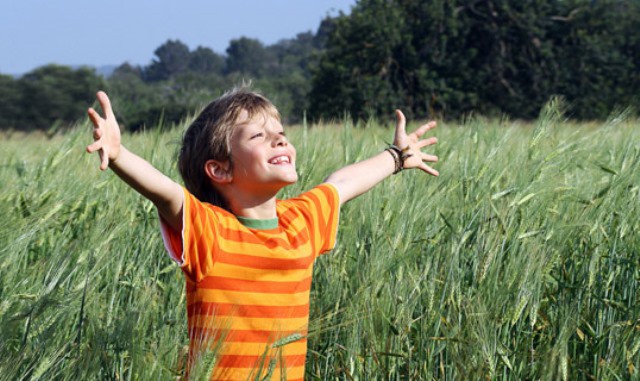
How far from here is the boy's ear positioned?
2096 mm

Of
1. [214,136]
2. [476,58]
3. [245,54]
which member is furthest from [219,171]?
[245,54]

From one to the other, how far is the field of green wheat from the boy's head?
0.88 ft

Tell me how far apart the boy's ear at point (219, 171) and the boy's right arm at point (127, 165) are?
23 cm

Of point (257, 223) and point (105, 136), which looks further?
point (257, 223)

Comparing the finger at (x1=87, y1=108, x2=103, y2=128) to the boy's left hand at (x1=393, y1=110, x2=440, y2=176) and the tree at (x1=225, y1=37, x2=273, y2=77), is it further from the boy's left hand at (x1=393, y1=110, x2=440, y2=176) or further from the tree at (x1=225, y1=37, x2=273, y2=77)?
the tree at (x1=225, y1=37, x2=273, y2=77)

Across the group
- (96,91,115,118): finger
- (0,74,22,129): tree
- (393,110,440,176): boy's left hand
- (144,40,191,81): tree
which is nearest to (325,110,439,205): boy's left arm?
(393,110,440,176): boy's left hand

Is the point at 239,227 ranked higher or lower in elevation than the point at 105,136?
lower

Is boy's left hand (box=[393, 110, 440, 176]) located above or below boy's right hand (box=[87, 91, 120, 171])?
below

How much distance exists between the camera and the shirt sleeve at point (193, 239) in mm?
1887

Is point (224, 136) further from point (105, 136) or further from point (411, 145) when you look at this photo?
point (411, 145)

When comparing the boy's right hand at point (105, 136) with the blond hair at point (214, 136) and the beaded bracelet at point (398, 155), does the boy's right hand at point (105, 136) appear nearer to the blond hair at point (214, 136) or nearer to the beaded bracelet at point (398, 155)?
the blond hair at point (214, 136)

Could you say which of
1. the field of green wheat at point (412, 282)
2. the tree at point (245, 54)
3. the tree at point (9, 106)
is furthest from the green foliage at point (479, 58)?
the tree at point (245, 54)

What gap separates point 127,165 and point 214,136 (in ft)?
1.26

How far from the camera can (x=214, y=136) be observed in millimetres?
2102
